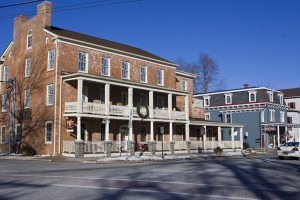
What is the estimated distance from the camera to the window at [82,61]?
33.5m

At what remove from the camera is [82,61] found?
33656mm

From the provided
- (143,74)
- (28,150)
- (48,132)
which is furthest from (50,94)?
(143,74)

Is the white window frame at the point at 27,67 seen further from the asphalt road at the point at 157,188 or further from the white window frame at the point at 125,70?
the asphalt road at the point at 157,188

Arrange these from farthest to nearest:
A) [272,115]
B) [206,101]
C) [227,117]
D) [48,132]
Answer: [206,101]
[227,117]
[272,115]
[48,132]

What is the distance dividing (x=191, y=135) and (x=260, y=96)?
59.8 ft

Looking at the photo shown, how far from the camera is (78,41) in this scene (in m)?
Answer: 32.8

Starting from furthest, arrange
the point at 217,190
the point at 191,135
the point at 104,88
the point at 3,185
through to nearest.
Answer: the point at 191,135, the point at 104,88, the point at 3,185, the point at 217,190

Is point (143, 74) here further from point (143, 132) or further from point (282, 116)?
point (282, 116)

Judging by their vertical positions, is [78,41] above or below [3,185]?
above

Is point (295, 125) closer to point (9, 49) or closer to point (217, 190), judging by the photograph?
point (9, 49)

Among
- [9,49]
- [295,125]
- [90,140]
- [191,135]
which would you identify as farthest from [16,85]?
[295,125]

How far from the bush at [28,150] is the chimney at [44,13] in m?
11.2

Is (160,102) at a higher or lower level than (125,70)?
lower

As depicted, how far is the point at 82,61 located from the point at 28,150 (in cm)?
906
